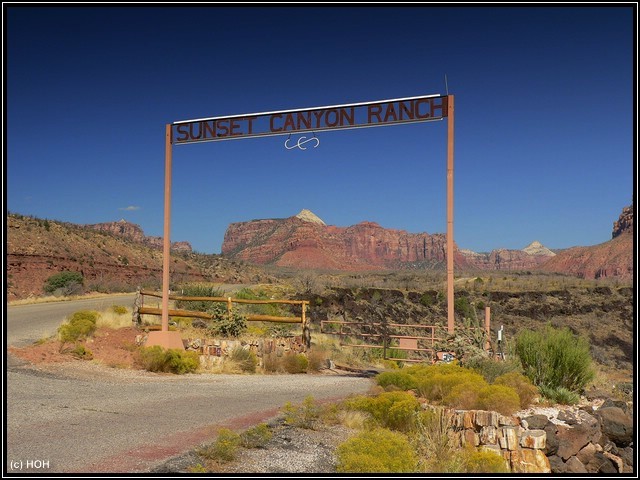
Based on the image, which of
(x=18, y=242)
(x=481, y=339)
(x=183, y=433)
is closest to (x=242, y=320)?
(x=481, y=339)

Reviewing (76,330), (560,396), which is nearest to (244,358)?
(76,330)

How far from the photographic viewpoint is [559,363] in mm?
10484

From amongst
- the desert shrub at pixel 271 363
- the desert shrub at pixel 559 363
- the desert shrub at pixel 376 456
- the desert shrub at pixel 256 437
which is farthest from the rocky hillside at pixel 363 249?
the desert shrub at pixel 376 456

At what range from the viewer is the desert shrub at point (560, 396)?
9617 mm

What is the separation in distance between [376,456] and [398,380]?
378 cm

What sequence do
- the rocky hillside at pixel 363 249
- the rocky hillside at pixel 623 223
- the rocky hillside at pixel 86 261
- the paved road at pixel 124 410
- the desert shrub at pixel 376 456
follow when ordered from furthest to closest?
the rocky hillside at pixel 623 223, the rocky hillside at pixel 363 249, the rocky hillside at pixel 86 261, the paved road at pixel 124 410, the desert shrub at pixel 376 456

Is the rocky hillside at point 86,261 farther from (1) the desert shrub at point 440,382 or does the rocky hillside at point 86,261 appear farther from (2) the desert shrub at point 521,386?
(2) the desert shrub at point 521,386

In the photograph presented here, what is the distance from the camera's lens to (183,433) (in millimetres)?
7691

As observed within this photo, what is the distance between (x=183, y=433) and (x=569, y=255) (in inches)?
5372

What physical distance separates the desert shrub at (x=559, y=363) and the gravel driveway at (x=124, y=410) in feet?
11.8

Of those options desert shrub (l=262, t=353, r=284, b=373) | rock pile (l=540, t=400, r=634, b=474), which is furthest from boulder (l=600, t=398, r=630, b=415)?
desert shrub (l=262, t=353, r=284, b=373)

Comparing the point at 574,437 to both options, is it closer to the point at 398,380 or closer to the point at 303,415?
the point at 398,380

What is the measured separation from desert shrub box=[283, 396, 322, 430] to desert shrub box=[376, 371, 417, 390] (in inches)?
64.1
